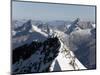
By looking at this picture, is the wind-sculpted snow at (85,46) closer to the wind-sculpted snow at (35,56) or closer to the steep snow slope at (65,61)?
Answer: the steep snow slope at (65,61)

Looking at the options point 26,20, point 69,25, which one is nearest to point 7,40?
point 26,20

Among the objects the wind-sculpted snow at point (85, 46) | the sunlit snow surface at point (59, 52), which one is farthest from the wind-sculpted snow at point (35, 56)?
the wind-sculpted snow at point (85, 46)

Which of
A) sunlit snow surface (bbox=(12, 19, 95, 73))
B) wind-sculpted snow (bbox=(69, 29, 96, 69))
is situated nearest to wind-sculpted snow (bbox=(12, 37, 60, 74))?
sunlit snow surface (bbox=(12, 19, 95, 73))

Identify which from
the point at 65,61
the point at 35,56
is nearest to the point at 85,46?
the point at 65,61

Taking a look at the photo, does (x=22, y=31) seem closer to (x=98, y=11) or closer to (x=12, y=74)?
(x=12, y=74)

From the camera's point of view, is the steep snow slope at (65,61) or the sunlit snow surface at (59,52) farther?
the steep snow slope at (65,61)

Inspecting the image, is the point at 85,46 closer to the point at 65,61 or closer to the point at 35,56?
the point at 65,61

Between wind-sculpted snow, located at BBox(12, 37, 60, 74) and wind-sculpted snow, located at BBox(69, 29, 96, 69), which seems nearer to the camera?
wind-sculpted snow, located at BBox(12, 37, 60, 74)

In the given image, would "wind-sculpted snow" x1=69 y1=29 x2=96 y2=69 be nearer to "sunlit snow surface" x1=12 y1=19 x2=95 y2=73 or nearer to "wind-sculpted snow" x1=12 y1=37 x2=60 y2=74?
"sunlit snow surface" x1=12 y1=19 x2=95 y2=73

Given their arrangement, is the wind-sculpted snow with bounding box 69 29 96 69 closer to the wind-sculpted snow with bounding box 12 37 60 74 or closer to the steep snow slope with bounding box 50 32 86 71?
the steep snow slope with bounding box 50 32 86 71
